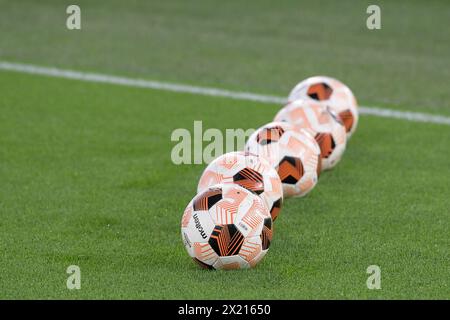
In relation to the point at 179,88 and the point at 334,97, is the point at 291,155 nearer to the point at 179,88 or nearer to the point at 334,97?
the point at 334,97

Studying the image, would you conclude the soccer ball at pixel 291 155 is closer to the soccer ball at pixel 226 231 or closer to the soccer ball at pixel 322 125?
the soccer ball at pixel 322 125

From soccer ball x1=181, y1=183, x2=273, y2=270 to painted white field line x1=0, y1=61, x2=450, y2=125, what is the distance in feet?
18.1

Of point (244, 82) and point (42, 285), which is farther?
point (244, 82)

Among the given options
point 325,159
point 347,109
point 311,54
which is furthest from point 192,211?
point 311,54

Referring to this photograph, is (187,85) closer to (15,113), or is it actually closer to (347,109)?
(15,113)

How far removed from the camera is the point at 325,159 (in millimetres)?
9914

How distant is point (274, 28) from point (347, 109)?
23.0 feet

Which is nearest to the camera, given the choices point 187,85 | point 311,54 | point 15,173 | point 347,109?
point 15,173

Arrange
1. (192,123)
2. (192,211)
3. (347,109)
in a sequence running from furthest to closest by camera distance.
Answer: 1. (192,123)
2. (347,109)
3. (192,211)

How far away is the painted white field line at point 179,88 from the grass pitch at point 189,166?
27 centimetres

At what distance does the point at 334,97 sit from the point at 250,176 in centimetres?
306

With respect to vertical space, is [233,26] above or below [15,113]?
above

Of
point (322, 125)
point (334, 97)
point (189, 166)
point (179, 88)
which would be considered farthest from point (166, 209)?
point (179, 88)
